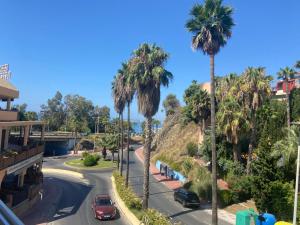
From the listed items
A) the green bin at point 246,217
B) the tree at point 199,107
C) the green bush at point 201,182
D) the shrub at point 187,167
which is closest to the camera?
the green bin at point 246,217

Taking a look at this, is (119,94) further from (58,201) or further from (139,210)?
(139,210)

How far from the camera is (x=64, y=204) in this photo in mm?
37375

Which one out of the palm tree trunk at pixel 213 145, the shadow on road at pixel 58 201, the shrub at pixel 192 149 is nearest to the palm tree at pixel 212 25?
the palm tree trunk at pixel 213 145

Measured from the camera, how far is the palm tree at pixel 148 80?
33469 millimetres

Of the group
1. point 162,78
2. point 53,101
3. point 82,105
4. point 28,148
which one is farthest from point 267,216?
point 53,101

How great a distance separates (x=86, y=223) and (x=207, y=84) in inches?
2194

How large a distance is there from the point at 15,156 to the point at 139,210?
12.2m

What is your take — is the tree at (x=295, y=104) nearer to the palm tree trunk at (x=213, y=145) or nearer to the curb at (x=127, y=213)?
the palm tree trunk at (x=213, y=145)

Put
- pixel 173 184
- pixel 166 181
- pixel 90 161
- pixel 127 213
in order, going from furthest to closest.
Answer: pixel 90 161
pixel 166 181
pixel 173 184
pixel 127 213

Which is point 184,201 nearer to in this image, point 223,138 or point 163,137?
point 223,138

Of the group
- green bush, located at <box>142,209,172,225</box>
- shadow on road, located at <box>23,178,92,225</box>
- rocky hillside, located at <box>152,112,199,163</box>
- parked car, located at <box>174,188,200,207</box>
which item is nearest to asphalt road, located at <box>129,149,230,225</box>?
parked car, located at <box>174,188,200,207</box>

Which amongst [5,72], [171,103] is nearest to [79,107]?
[171,103]

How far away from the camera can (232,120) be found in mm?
44031

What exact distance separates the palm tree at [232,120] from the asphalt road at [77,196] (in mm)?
17176
